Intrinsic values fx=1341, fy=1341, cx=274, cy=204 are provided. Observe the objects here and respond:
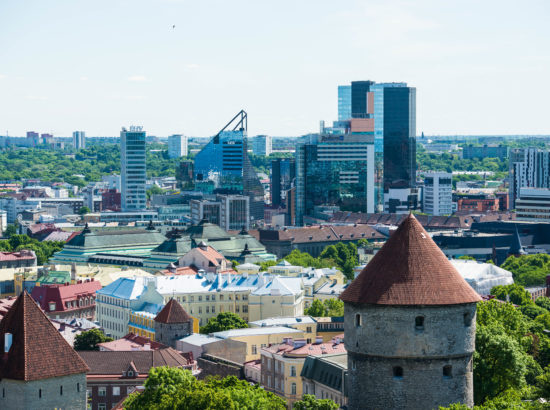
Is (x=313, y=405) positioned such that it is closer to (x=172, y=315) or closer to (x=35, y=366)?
(x=35, y=366)

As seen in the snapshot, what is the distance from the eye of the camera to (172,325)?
127m

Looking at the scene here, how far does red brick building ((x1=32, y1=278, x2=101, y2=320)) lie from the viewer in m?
161

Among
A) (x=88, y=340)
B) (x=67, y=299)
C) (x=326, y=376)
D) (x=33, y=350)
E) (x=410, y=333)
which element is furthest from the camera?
(x=67, y=299)

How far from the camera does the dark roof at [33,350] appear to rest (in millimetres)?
64375

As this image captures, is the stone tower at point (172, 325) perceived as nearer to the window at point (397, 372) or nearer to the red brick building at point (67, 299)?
the red brick building at point (67, 299)

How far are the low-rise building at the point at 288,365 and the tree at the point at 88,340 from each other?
22250mm

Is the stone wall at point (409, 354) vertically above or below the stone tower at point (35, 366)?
above

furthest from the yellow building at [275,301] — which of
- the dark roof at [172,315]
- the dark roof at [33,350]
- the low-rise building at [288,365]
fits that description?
the dark roof at [33,350]

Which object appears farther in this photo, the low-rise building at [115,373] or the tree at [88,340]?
the tree at [88,340]

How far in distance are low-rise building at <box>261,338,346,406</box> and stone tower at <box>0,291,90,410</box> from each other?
1635 inches

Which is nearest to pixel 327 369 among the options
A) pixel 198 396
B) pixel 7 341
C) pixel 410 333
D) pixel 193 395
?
pixel 193 395

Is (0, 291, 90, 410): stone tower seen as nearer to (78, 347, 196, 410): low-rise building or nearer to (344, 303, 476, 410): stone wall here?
(344, 303, 476, 410): stone wall

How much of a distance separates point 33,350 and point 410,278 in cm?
2344

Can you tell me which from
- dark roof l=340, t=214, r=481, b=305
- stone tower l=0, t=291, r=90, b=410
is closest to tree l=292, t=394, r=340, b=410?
stone tower l=0, t=291, r=90, b=410
